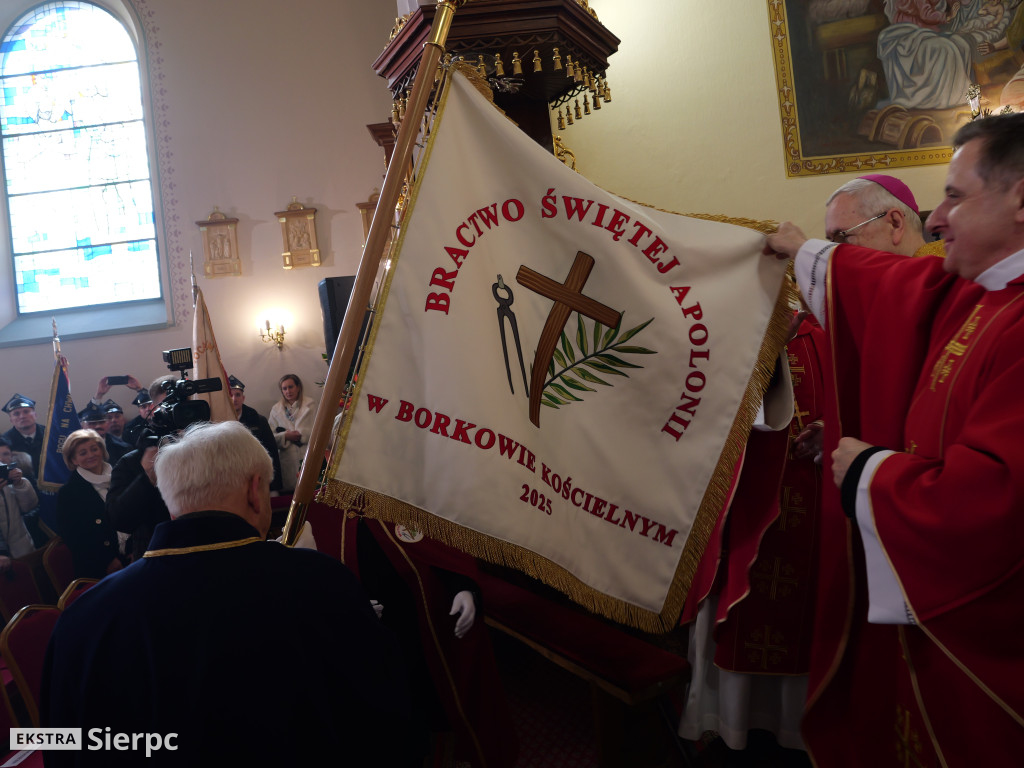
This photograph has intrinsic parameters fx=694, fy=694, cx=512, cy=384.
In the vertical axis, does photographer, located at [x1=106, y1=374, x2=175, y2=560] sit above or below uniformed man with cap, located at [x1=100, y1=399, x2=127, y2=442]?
below

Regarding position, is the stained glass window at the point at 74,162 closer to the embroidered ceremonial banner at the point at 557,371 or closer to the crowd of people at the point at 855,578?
the embroidered ceremonial banner at the point at 557,371

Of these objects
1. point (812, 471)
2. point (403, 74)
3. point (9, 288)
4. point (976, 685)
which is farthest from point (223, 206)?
point (976, 685)

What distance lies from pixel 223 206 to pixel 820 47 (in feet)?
23.2

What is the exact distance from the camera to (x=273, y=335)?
8.85m

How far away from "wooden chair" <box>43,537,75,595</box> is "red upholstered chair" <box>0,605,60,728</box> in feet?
6.11

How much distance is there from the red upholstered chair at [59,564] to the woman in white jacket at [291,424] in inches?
122

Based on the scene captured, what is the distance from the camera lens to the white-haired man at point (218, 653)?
1329 millimetres

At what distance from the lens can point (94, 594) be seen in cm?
142

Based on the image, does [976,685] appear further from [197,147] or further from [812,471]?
[197,147]

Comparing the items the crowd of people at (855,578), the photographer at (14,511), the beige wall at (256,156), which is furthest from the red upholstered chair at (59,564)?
the beige wall at (256,156)

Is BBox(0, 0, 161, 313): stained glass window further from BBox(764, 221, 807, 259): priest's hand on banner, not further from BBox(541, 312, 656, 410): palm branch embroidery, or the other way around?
BBox(764, 221, 807, 259): priest's hand on banner

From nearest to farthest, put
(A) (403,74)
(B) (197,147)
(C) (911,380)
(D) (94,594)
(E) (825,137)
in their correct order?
(D) (94,594) → (C) (911,380) → (A) (403,74) → (E) (825,137) → (B) (197,147)

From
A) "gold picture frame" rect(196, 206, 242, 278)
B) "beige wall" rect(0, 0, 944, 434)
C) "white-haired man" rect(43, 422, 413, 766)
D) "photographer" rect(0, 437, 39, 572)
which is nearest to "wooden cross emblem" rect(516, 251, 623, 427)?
"white-haired man" rect(43, 422, 413, 766)

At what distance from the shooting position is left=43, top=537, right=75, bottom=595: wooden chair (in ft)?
13.0
